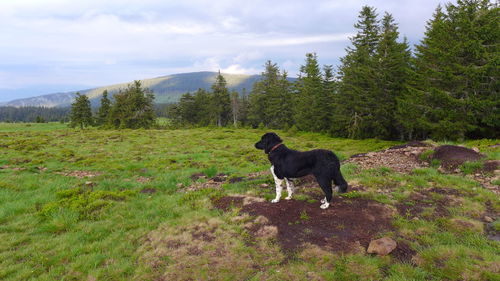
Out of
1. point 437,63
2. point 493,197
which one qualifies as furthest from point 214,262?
point 437,63

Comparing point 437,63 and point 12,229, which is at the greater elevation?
point 437,63

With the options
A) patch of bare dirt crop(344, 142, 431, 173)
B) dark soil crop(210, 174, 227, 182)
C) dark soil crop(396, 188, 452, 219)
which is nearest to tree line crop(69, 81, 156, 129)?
dark soil crop(210, 174, 227, 182)

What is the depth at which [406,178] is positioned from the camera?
8.84 metres

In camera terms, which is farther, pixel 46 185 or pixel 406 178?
pixel 46 185

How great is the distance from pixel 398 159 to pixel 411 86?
19.3 metres

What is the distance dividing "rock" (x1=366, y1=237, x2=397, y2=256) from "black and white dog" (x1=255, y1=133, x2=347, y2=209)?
1.49 metres

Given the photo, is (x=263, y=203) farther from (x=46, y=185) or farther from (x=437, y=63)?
(x=437, y=63)

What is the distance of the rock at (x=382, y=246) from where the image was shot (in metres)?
4.82

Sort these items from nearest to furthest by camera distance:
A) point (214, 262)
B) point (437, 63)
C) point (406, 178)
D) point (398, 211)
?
1. point (214, 262)
2. point (398, 211)
3. point (406, 178)
4. point (437, 63)

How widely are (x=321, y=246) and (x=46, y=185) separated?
1103cm

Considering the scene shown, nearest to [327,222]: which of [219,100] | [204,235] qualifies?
[204,235]

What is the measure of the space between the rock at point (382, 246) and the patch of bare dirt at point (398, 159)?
238 inches

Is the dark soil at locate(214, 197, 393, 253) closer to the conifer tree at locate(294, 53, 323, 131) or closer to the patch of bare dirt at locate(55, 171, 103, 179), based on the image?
the patch of bare dirt at locate(55, 171, 103, 179)

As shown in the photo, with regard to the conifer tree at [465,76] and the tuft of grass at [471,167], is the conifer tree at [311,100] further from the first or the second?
the tuft of grass at [471,167]
